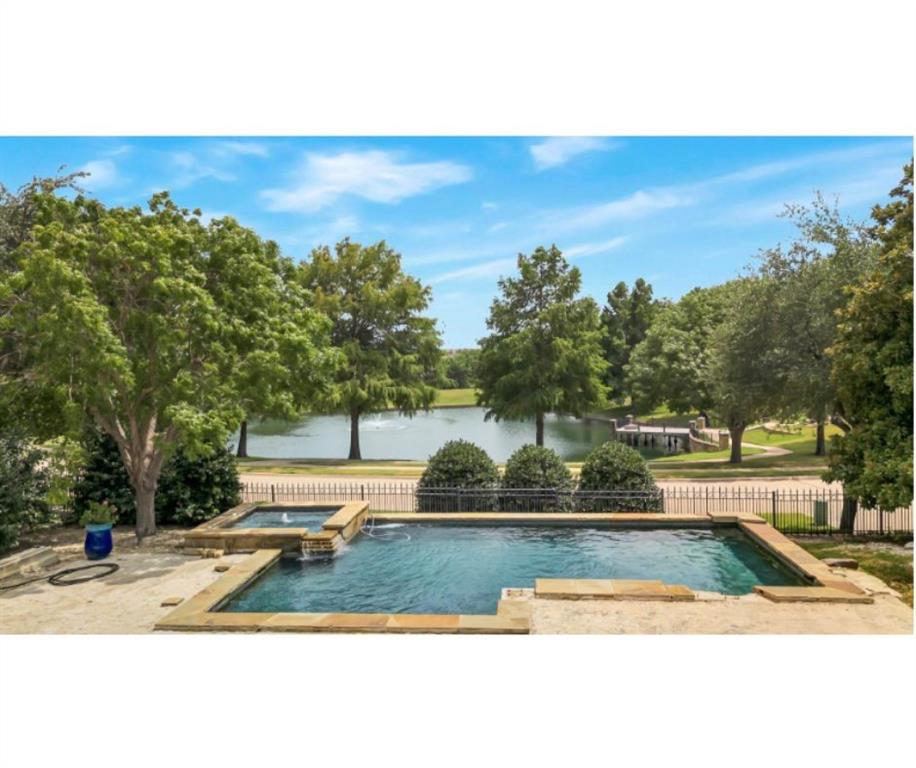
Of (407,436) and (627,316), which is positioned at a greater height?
(627,316)

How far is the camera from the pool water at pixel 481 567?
1099cm

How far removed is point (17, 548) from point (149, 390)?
453 centimetres

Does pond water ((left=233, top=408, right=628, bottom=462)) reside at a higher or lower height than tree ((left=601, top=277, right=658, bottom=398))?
lower

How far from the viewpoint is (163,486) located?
16.6 m

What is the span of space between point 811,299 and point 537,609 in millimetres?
A: 15020

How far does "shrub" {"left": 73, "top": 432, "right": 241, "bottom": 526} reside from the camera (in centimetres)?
1641

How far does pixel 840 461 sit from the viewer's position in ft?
45.5

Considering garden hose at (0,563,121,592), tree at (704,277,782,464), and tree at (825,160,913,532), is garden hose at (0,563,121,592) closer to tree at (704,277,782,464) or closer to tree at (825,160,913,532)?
tree at (825,160,913,532)

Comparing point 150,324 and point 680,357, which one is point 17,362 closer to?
point 150,324

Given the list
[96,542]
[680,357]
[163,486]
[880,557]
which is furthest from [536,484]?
[680,357]

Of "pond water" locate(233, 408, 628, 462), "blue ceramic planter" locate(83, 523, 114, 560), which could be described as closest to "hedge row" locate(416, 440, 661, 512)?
"blue ceramic planter" locate(83, 523, 114, 560)

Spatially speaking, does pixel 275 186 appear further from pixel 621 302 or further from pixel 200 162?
pixel 621 302

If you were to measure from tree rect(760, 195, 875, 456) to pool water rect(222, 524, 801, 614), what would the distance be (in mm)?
7394
